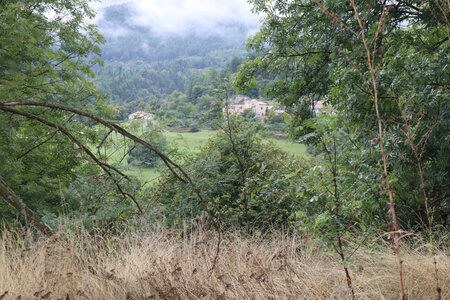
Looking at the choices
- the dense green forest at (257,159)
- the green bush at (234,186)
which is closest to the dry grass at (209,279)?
the dense green forest at (257,159)

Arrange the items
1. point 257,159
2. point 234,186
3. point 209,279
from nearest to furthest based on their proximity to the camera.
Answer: point 209,279, point 234,186, point 257,159

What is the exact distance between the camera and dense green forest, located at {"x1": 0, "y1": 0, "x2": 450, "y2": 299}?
2492mm

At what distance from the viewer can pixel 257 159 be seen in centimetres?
717

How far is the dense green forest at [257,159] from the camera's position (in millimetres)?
2492

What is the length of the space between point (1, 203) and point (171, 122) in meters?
3.50

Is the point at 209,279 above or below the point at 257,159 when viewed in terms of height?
below

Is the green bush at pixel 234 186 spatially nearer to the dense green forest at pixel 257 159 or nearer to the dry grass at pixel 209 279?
the dense green forest at pixel 257 159

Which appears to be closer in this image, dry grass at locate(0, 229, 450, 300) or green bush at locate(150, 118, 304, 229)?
dry grass at locate(0, 229, 450, 300)

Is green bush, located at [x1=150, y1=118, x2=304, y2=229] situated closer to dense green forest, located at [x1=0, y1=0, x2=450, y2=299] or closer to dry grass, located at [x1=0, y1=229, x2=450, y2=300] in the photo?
dense green forest, located at [x1=0, y1=0, x2=450, y2=299]

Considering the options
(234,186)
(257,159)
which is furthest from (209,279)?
(257,159)

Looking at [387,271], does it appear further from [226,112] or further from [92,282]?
[226,112]

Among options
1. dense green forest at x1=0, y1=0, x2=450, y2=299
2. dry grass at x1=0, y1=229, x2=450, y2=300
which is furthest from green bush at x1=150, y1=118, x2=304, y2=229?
dry grass at x1=0, y1=229, x2=450, y2=300

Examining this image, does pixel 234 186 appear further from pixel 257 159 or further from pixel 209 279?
pixel 209 279

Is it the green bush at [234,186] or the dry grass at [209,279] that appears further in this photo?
the green bush at [234,186]
